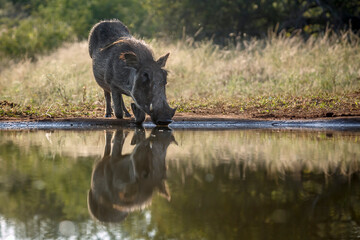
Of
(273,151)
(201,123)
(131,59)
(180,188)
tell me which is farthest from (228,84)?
(180,188)

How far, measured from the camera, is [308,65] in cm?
1487

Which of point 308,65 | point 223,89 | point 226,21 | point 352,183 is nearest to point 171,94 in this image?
point 223,89

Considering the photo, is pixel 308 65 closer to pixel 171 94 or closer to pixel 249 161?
pixel 171 94

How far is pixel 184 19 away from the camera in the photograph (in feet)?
79.0

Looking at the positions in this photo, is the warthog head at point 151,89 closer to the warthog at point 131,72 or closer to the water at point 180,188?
the warthog at point 131,72

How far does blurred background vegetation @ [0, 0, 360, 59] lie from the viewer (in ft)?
72.4

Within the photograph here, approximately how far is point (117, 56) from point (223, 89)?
4727 millimetres

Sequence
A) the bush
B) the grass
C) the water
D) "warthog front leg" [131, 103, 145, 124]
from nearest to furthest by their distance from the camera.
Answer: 1. the water
2. "warthog front leg" [131, 103, 145, 124]
3. the grass
4. the bush

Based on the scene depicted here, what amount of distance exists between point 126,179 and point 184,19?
1975 cm

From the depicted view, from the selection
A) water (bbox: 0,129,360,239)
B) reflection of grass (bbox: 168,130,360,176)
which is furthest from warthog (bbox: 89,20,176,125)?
water (bbox: 0,129,360,239)

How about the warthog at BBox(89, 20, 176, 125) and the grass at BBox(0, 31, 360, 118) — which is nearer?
the warthog at BBox(89, 20, 176, 125)

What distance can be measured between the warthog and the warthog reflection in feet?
3.48

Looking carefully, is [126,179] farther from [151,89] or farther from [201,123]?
[201,123]

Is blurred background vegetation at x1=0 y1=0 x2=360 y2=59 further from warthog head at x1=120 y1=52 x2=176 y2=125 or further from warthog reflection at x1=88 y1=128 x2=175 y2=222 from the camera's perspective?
warthog reflection at x1=88 y1=128 x2=175 y2=222
